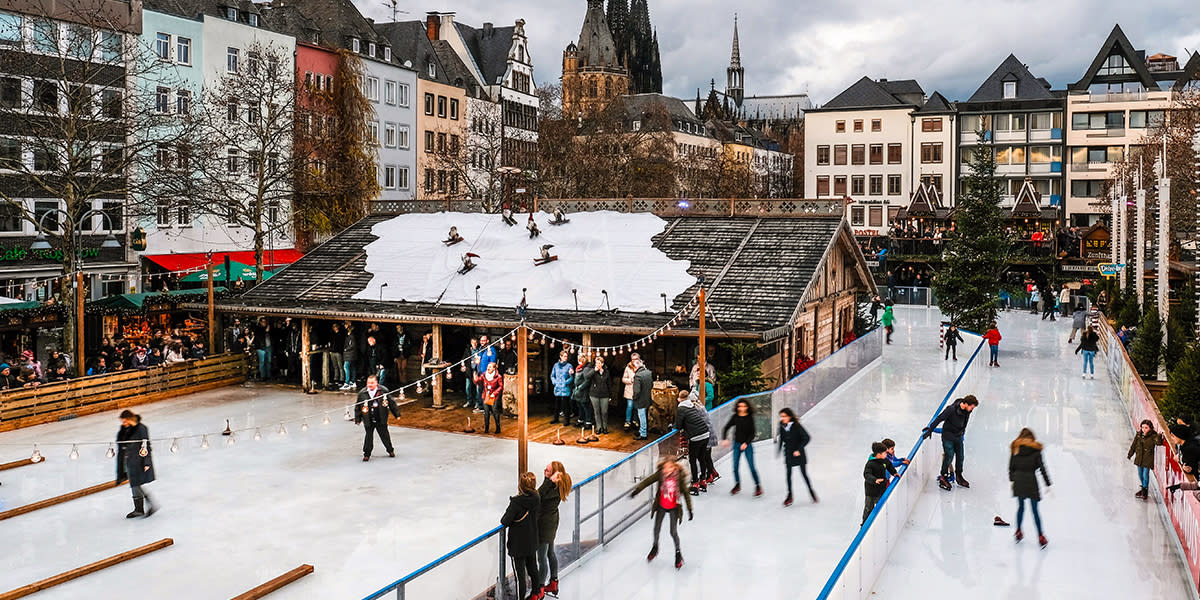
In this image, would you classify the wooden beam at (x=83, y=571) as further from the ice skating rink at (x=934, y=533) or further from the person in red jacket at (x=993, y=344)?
the person in red jacket at (x=993, y=344)

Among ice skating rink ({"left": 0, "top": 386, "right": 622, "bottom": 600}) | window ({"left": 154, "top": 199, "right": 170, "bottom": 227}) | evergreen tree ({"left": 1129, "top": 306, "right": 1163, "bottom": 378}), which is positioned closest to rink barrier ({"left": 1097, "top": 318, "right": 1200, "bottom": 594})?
evergreen tree ({"left": 1129, "top": 306, "right": 1163, "bottom": 378})

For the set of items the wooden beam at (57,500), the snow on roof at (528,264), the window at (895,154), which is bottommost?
the wooden beam at (57,500)

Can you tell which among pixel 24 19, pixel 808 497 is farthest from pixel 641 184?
pixel 808 497

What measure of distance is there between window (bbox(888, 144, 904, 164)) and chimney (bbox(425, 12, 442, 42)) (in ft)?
111

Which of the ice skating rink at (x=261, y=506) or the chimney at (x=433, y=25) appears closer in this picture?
Answer: the ice skating rink at (x=261, y=506)

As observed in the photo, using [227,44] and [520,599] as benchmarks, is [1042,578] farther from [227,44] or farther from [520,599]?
[227,44]

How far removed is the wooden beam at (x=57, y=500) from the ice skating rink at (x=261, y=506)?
0.51 ft

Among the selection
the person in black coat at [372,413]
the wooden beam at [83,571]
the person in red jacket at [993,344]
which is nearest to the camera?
the wooden beam at [83,571]

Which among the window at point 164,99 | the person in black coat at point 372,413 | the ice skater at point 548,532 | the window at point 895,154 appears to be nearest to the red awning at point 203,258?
the window at point 164,99

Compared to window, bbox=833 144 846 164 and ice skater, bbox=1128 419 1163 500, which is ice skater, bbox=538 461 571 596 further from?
window, bbox=833 144 846 164

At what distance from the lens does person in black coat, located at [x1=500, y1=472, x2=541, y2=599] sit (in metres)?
10.6

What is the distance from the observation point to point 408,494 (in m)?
16.2

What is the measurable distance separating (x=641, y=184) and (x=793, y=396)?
141 feet

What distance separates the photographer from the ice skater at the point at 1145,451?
48.2 ft
